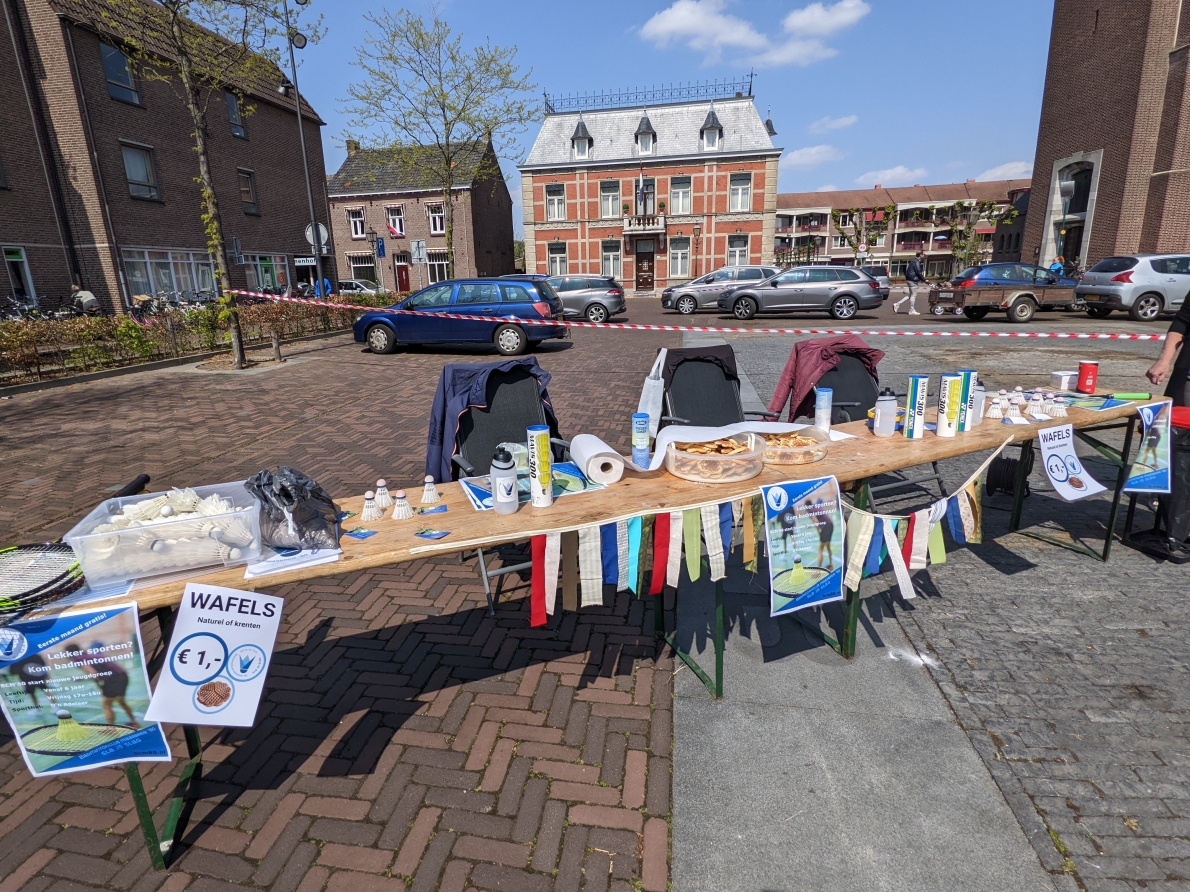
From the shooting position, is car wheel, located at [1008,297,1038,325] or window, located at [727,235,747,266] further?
window, located at [727,235,747,266]

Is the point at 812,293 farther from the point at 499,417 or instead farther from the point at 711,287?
the point at 499,417

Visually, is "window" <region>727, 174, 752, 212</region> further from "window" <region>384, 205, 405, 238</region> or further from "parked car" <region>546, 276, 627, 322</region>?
"window" <region>384, 205, 405, 238</region>

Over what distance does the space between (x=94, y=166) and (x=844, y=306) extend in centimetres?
2275

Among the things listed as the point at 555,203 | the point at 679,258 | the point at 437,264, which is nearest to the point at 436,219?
the point at 437,264

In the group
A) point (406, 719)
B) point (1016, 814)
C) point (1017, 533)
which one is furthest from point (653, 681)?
point (1017, 533)

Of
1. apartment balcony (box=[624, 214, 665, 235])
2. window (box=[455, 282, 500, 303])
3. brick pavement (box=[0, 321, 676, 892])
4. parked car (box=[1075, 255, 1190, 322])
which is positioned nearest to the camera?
brick pavement (box=[0, 321, 676, 892])

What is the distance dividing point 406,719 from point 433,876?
2.76 feet

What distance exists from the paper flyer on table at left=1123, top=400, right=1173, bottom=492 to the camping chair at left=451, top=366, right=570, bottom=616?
3486 millimetres

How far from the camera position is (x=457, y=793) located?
7.86 ft

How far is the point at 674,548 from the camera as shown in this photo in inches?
102

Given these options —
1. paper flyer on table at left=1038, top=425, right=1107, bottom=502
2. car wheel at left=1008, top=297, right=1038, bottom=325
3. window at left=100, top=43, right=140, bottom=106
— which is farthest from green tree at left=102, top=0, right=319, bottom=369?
car wheel at left=1008, top=297, right=1038, bottom=325

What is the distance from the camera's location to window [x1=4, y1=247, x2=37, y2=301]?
1716cm

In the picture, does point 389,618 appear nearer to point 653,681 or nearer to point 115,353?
point 653,681

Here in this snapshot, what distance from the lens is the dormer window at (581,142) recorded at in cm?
3719
